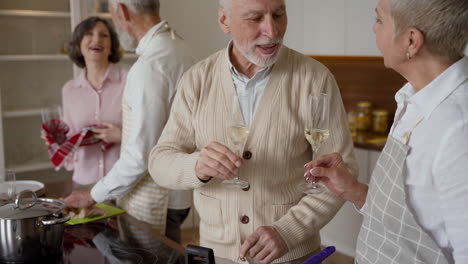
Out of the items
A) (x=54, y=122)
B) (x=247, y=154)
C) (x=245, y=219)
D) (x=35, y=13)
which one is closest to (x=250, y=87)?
(x=247, y=154)

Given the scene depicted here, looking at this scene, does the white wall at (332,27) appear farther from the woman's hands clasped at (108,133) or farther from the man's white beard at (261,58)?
the man's white beard at (261,58)

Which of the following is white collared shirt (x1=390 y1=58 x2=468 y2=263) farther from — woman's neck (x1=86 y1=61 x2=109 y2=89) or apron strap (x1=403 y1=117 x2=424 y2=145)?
woman's neck (x1=86 y1=61 x2=109 y2=89)

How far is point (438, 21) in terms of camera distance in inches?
40.4

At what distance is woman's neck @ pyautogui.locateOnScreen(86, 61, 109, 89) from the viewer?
2.66 m

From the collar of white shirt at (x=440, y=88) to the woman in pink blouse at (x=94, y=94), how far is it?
164 cm

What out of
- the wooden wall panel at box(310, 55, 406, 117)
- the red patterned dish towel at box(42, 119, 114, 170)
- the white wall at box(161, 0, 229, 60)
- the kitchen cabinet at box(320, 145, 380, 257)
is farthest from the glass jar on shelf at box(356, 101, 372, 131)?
the red patterned dish towel at box(42, 119, 114, 170)

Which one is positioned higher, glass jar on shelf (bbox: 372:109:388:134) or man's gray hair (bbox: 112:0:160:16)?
man's gray hair (bbox: 112:0:160:16)

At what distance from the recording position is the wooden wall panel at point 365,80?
393 centimetres

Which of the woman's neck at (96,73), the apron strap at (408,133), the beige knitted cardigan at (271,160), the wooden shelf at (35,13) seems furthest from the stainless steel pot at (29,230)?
the wooden shelf at (35,13)

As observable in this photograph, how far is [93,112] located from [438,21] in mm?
1906

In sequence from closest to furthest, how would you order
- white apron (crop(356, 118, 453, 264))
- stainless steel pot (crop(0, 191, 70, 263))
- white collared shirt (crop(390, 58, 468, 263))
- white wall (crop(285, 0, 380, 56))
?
white collared shirt (crop(390, 58, 468, 263)), white apron (crop(356, 118, 453, 264)), stainless steel pot (crop(0, 191, 70, 263)), white wall (crop(285, 0, 380, 56))

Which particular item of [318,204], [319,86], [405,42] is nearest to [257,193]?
[318,204]

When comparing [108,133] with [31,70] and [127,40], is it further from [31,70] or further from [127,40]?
[31,70]

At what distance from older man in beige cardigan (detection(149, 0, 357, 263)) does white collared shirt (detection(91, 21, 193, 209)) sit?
0.23 meters
